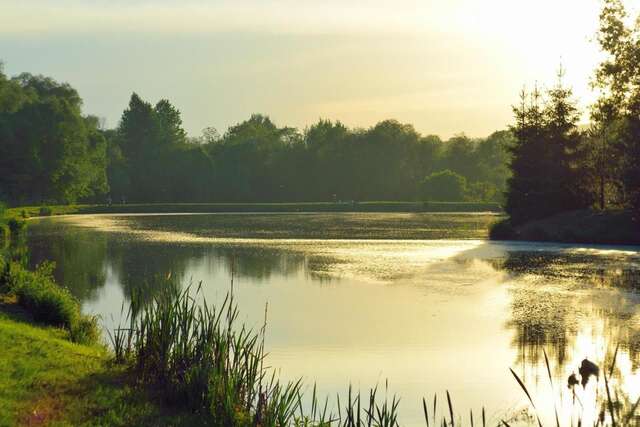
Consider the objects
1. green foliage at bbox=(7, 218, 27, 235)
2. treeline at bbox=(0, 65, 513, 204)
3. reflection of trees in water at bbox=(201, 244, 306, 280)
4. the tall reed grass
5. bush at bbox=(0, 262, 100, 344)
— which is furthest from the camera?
treeline at bbox=(0, 65, 513, 204)

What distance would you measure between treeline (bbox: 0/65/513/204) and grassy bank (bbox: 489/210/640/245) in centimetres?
4428

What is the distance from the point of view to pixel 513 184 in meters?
40.1

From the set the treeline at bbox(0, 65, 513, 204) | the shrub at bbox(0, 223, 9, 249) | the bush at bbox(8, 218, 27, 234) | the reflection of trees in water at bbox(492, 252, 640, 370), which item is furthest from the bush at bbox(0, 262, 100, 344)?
the treeline at bbox(0, 65, 513, 204)

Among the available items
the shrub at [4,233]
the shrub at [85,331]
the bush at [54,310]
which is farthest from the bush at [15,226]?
the shrub at [85,331]

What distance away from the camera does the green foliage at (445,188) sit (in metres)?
89.2

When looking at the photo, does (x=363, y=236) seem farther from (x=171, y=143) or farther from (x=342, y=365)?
(x=171, y=143)

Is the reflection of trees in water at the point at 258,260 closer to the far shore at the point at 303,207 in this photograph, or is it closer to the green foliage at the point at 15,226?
the green foliage at the point at 15,226

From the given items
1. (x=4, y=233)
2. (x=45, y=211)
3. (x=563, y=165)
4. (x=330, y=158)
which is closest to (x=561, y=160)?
(x=563, y=165)

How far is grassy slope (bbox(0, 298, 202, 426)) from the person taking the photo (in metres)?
7.89

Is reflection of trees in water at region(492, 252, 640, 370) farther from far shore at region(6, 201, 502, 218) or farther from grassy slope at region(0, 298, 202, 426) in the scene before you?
far shore at region(6, 201, 502, 218)

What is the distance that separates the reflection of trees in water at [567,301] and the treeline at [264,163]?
56904mm

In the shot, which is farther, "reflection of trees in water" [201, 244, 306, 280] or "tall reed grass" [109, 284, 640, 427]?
"reflection of trees in water" [201, 244, 306, 280]

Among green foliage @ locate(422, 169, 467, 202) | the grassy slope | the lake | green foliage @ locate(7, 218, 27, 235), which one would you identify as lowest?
the lake

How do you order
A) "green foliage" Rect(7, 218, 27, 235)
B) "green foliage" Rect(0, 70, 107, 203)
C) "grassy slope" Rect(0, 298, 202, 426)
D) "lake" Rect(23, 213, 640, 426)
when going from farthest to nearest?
"green foliage" Rect(0, 70, 107, 203) → "green foliage" Rect(7, 218, 27, 235) → "lake" Rect(23, 213, 640, 426) → "grassy slope" Rect(0, 298, 202, 426)
